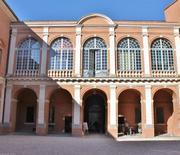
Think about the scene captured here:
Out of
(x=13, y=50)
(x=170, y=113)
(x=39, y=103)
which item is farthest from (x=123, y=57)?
(x=13, y=50)

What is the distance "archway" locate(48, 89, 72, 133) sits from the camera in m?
25.5

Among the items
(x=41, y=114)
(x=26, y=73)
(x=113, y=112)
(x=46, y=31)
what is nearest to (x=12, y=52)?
(x=26, y=73)

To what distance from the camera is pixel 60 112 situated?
84.2 ft

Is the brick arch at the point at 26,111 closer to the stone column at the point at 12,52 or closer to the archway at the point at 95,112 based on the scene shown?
the stone column at the point at 12,52

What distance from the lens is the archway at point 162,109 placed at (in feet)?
83.0

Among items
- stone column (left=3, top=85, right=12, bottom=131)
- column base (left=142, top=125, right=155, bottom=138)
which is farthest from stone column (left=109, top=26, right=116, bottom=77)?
stone column (left=3, top=85, right=12, bottom=131)

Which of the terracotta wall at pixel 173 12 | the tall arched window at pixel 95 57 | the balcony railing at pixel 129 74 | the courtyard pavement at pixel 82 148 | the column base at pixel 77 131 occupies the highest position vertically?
the terracotta wall at pixel 173 12

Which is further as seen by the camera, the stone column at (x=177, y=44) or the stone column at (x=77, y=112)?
the stone column at (x=177, y=44)

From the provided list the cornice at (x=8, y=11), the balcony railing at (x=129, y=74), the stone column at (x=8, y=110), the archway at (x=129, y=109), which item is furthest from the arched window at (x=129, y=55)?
the cornice at (x=8, y=11)

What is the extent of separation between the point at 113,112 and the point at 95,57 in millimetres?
5720

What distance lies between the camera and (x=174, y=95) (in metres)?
23.7

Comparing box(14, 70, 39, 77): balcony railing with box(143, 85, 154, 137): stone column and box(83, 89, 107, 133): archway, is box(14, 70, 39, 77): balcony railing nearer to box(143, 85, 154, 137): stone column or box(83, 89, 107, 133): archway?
box(83, 89, 107, 133): archway

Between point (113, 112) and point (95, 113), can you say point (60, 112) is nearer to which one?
point (95, 113)

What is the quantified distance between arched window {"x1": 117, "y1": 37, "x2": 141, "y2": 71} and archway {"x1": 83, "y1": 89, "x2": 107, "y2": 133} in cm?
427
